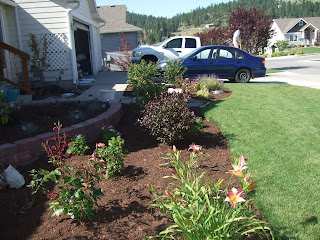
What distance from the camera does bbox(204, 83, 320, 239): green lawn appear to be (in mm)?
3043

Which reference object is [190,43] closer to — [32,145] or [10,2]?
[10,2]

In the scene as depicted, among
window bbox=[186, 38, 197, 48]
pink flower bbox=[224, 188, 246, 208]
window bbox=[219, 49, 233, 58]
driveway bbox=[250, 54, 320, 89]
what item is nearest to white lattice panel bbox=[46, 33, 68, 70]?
window bbox=[219, 49, 233, 58]

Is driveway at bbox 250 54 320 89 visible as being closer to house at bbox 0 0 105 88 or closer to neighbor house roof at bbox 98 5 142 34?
house at bbox 0 0 105 88

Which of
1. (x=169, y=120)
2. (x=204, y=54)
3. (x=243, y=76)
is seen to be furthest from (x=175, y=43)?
(x=169, y=120)

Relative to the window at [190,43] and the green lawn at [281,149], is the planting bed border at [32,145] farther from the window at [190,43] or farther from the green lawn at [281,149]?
the window at [190,43]

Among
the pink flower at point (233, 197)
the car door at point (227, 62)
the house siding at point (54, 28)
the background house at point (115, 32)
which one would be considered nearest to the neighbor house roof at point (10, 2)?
the house siding at point (54, 28)

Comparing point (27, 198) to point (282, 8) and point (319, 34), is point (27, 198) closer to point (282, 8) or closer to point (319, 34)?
point (319, 34)

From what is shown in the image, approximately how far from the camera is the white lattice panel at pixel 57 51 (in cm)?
1139

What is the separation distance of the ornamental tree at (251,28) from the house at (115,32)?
10459 millimetres

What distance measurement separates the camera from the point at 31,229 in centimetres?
292

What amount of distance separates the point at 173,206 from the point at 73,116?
12.4ft

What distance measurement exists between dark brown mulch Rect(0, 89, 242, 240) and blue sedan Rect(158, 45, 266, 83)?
847 cm

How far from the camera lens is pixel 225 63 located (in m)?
13.1

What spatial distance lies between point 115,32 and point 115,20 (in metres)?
2.04
